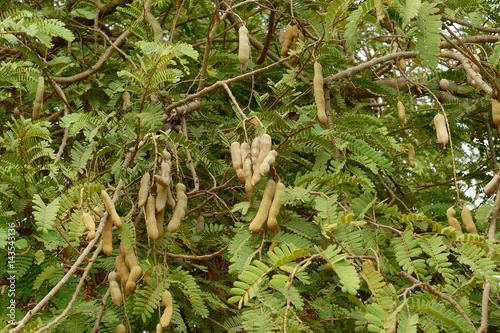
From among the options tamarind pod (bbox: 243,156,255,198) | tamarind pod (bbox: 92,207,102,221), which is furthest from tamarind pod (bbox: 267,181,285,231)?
tamarind pod (bbox: 92,207,102,221)

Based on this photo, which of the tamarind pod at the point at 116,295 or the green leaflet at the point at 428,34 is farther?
the green leaflet at the point at 428,34

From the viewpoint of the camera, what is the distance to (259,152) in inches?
62.7

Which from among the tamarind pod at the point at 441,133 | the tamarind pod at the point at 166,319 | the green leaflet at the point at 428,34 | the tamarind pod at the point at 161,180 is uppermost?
the green leaflet at the point at 428,34

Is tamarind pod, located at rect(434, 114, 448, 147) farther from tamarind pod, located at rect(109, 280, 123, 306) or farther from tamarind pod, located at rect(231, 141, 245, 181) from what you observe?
tamarind pod, located at rect(109, 280, 123, 306)

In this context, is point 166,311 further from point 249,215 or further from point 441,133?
point 441,133

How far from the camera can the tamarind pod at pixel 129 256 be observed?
1654mm

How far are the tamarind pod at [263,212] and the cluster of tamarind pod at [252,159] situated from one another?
0.08 meters

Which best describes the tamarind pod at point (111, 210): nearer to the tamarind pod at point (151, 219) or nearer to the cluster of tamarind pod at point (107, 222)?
the cluster of tamarind pod at point (107, 222)

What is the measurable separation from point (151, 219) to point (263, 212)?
376mm

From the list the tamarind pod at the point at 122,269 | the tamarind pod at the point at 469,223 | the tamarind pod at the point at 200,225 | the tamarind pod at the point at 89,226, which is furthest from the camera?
the tamarind pod at the point at 200,225

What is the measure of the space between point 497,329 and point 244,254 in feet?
3.65

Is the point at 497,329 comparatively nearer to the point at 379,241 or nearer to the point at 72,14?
the point at 379,241

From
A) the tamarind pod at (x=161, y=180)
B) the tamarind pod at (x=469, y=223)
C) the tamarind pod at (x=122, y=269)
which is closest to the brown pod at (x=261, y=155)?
the tamarind pod at (x=161, y=180)

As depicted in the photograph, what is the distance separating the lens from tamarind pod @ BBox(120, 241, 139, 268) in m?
A: 1.65
